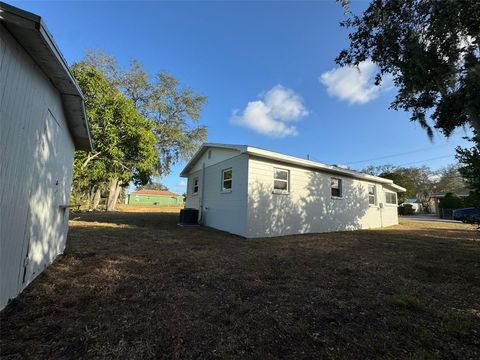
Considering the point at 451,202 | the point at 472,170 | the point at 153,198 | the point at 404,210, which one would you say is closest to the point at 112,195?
the point at 472,170

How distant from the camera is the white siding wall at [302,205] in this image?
9.65m

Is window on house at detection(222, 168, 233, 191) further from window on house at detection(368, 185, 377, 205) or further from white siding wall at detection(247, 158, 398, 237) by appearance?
window on house at detection(368, 185, 377, 205)

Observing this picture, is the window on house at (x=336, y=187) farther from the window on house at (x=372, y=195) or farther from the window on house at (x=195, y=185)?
the window on house at (x=195, y=185)

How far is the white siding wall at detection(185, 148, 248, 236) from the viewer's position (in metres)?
9.73

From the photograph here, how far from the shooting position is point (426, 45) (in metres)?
7.61

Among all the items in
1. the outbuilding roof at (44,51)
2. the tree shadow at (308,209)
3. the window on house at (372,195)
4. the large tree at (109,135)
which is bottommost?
the tree shadow at (308,209)

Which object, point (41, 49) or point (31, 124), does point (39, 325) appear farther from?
point (41, 49)

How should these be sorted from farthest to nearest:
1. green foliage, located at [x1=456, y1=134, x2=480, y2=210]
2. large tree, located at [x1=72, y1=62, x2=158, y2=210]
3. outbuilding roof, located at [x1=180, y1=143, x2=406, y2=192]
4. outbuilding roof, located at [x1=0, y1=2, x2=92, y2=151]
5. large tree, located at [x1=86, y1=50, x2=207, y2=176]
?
1. large tree, located at [x1=86, y1=50, x2=207, y2=176]
2. large tree, located at [x1=72, y1=62, x2=158, y2=210]
3. outbuilding roof, located at [x1=180, y1=143, x2=406, y2=192]
4. green foliage, located at [x1=456, y1=134, x2=480, y2=210]
5. outbuilding roof, located at [x1=0, y1=2, x2=92, y2=151]

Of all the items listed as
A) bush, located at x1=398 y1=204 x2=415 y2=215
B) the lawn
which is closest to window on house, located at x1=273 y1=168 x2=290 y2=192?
the lawn

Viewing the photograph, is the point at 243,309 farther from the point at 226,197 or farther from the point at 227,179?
the point at 227,179

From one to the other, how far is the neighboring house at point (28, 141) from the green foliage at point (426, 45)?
28.6ft

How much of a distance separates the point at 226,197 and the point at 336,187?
5.97 meters

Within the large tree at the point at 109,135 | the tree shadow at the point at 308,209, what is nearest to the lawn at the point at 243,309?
the tree shadow at the point at 308,209

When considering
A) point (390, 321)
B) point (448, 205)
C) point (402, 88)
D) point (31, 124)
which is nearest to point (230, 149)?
point (402, 88)
